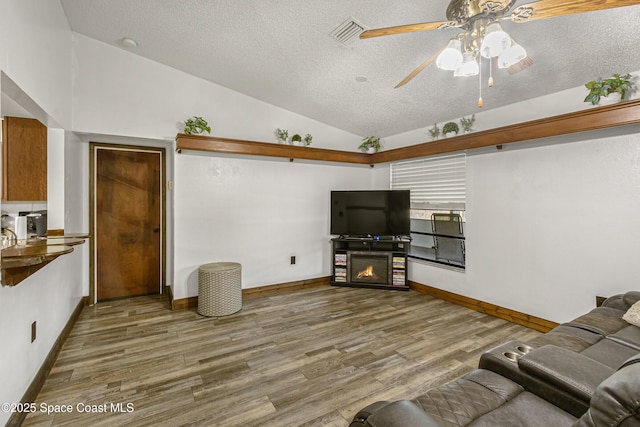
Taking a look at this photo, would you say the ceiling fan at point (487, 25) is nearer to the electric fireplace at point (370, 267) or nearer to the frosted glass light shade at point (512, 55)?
the frosted glass light shade at point (512, 55)

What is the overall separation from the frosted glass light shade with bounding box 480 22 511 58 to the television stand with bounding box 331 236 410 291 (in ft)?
10.5

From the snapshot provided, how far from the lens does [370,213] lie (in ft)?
15.8

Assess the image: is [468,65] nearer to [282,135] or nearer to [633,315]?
[633,315]

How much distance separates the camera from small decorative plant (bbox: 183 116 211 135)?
146 inches

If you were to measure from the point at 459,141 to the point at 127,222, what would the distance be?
15.4 feet

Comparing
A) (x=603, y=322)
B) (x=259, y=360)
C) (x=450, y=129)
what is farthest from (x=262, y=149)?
(x=603, y=322)

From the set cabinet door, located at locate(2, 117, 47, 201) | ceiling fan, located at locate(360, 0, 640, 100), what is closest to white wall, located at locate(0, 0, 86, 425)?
cabinet door, located at locate(2, 117, 47, 201)

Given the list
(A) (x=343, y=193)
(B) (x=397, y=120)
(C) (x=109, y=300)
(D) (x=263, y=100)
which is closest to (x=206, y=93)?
(D) (x=263, y=100)

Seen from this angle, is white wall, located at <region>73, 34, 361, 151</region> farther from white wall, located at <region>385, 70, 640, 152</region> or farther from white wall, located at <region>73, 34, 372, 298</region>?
white wall, located at <region>385, 70, 640, 152</region>

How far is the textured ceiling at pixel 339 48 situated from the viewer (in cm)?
242

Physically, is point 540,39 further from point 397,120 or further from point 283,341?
point 283,341

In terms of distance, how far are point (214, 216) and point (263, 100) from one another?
1.85 m

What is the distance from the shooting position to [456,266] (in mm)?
4219

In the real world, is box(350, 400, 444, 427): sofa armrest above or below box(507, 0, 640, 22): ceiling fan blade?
below
